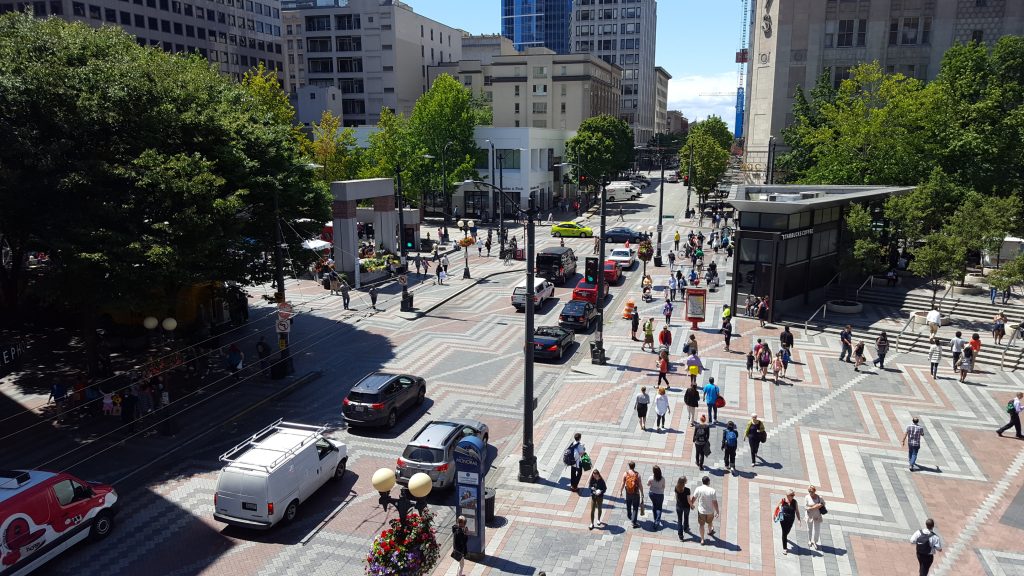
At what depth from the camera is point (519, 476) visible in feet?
59.5

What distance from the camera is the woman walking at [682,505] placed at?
1501cm

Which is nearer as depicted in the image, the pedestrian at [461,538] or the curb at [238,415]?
the pedestrian at [461,538]

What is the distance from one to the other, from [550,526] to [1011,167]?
40.1m

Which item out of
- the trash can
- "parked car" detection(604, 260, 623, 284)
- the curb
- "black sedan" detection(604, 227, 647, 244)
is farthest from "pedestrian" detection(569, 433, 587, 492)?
"black sedan" detection(604, 227, 647, 244)

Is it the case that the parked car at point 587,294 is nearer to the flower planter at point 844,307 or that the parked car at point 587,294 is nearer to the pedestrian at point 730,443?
the flower planter at point 844,307

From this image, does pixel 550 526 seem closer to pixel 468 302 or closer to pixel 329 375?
pixel 329 375

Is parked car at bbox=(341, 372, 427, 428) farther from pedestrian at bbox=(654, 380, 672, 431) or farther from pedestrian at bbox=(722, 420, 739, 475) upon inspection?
pedestrian at bbox=(722, 420, 739, 475)

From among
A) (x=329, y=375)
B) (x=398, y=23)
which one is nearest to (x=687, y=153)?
(x=398, y=23)

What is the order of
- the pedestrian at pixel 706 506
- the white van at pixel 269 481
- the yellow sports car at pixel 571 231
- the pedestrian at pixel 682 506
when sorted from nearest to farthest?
the pedestrian at pixel 706 506 → the pedestrian at pixel 682 506 → the white van at pixel 269 481 → the yellow sports car at pixel 571 231

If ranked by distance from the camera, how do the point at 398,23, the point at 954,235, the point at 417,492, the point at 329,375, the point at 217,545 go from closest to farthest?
the point at 417,492, the point at 217,545, the point at 329,375, the point at 954,235, the point at 398,23

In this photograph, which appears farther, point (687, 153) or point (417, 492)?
point (687, 153)

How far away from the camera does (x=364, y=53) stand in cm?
9544

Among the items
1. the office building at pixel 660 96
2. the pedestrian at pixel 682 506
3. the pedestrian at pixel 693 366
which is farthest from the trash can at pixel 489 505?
the office building at pixel 660 96

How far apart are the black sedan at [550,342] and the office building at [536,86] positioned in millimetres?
72689
